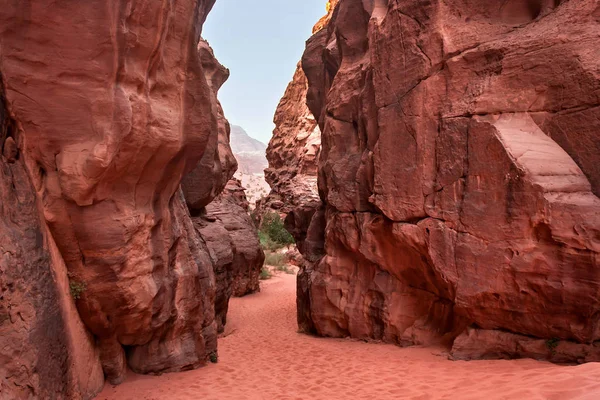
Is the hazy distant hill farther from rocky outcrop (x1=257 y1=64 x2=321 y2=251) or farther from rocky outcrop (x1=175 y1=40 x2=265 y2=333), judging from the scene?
rocky outcrop (x1=175 y1=40 x2=265 y2=333)

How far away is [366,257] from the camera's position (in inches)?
362

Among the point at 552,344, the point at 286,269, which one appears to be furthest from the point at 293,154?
the point at 552,344

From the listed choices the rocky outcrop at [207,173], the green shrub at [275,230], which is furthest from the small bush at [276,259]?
the rocky outcrop at [207,173]

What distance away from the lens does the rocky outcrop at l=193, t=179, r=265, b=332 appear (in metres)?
12.0

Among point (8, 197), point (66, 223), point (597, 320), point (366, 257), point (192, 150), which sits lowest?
point (597, 320)

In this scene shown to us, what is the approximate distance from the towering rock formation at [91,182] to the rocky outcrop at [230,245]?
5.25m

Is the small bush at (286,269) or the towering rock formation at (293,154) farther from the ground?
the towering rock formation at (293,154)

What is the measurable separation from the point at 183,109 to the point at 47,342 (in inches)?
147

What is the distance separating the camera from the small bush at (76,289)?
5095 mm

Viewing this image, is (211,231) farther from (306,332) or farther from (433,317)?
(433,317)

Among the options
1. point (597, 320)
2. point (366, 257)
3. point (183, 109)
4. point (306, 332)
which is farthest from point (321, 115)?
point (597, 320)

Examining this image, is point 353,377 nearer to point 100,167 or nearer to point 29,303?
point 29,303

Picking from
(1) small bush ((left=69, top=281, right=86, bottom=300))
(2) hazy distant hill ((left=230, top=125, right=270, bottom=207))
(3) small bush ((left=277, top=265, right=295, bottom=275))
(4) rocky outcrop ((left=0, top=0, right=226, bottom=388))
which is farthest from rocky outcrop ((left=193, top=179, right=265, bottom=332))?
(2) hazy distant hill ((left=230, top=125, right=270, bottom=207))

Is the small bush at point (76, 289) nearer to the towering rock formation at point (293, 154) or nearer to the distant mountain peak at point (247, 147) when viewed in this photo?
the towering rock formation at point (293, 154)
